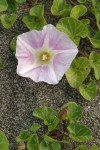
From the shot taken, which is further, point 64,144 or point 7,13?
point 7,13

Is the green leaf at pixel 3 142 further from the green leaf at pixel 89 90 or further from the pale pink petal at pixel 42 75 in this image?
the green leaf at pixel 89 90

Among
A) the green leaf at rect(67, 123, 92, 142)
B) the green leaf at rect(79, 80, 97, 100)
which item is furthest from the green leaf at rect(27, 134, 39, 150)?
the green leaf at rect(79, 80, 97, 100)

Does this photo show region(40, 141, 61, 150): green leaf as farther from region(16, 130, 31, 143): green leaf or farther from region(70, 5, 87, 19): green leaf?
region(70, 5, 87, 19): green leaf

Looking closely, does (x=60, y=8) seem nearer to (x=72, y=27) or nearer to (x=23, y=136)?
(x=72, y=27)

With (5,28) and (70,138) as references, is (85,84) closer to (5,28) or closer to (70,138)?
(70,138)

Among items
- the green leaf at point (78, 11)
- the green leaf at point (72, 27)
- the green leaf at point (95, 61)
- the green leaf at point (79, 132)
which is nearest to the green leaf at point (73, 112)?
the green leaf at point (79, 132)

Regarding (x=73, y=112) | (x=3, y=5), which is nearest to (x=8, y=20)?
(x=3, y=5)

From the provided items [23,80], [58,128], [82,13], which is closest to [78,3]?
[82,13]
